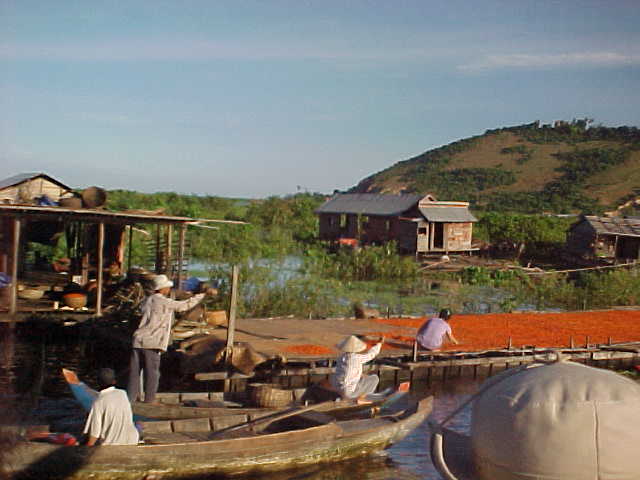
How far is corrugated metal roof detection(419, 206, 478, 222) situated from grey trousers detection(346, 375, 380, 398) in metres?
25.0

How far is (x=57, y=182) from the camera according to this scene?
1978 cm

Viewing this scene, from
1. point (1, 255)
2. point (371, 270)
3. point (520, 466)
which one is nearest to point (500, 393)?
point (520, 466)

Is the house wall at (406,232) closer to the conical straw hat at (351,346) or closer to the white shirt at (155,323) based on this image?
the conical straw hat at (351,346)

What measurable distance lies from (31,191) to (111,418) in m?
13.2

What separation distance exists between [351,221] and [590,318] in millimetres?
21786

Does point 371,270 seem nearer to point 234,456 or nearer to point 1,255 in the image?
point 1,255

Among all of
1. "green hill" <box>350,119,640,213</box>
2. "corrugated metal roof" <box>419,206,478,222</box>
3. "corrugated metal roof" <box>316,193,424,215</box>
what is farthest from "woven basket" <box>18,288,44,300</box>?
"green hill" <box>350,119,640,213</box>

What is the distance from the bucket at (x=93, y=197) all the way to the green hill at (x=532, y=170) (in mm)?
52324

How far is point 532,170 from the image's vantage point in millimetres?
84938

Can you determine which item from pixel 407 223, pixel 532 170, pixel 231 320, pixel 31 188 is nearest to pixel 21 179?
pixel 31 188

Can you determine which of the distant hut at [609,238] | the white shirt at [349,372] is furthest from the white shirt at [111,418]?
the distant hut at [609,238]

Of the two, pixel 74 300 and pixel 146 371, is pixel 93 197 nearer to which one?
pixel 74 300

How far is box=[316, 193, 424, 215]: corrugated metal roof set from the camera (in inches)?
1477

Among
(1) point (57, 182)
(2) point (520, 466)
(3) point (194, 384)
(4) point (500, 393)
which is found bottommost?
(3) point (194, 384)
